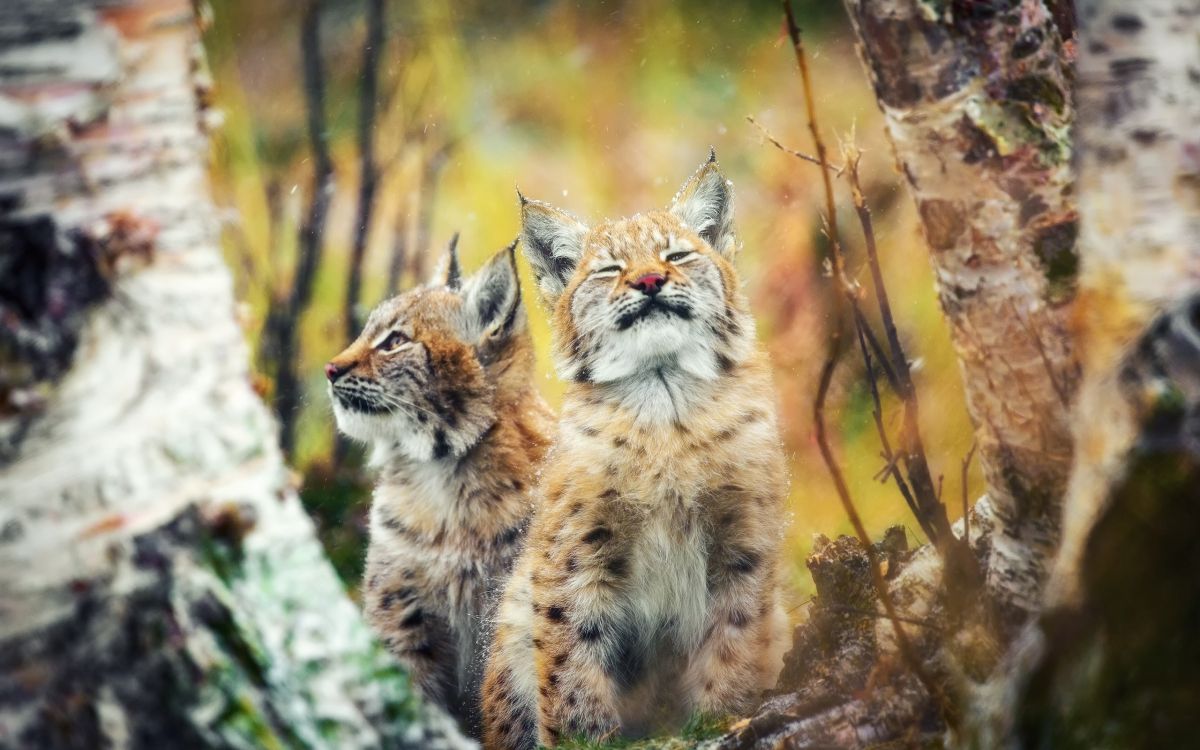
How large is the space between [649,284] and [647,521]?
2.63ft

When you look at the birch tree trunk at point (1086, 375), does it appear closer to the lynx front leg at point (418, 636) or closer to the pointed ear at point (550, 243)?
the lynx front leg at point (418, 636)

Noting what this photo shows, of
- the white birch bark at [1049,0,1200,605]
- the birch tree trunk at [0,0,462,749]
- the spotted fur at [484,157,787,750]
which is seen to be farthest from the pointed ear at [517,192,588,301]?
the white birch bark at [1049,0,1200,605]

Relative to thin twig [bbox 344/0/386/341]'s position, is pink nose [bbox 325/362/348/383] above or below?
below

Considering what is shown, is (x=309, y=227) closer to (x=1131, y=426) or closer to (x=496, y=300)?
(x=496, y=300)

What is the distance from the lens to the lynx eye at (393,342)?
14.9 ft

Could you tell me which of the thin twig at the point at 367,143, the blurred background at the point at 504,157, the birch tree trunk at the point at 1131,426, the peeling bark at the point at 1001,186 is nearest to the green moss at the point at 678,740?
the peeling bark at the point at 1001,186

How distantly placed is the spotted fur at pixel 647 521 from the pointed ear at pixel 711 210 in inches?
9.1

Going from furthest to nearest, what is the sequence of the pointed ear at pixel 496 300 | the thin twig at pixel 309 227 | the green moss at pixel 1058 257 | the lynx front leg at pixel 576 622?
the thin twig at pixel 309 227
the pointed ear at pixel 496 300
the lynx front leg at pixel 576 622
the green moss at pixel 1058 257

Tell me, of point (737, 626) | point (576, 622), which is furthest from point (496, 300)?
point (737, 626)

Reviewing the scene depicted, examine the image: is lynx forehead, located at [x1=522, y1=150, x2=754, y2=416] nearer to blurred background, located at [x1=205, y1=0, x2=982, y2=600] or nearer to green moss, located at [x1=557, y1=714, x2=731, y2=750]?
green moss, located at [x1=557, y1=714, x2=731, y2=750]

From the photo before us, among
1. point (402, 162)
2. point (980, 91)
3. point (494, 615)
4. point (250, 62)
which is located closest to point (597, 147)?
point (402, 162)

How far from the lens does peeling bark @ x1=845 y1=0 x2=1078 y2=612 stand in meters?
2.88

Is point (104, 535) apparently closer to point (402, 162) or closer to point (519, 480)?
point (519, 480)

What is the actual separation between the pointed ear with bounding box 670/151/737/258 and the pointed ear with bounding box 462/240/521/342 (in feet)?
2.34
